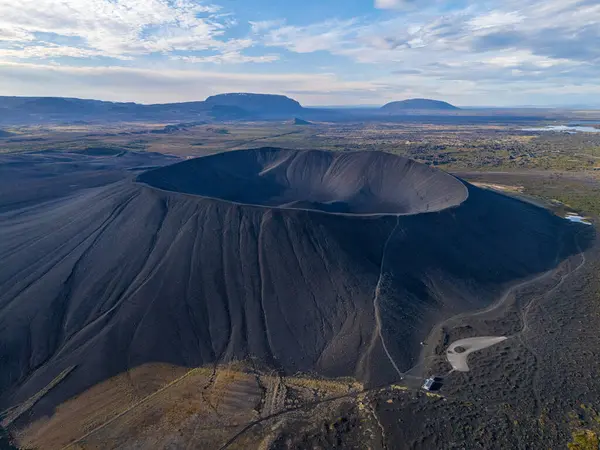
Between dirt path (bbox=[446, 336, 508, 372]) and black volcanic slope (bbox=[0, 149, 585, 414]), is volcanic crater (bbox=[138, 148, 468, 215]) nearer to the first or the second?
black volcanic slope (bbox=[0, 149, 585, 414])

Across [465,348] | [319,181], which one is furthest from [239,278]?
[319,181]

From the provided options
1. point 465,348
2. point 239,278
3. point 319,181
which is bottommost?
point 465,348

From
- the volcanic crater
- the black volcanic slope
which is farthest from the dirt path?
the volcanic crater

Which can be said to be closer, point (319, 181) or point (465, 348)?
point (465, 348)

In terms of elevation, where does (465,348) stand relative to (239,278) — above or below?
below

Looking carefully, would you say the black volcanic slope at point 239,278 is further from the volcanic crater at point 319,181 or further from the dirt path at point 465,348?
the dirt path at point 465,348

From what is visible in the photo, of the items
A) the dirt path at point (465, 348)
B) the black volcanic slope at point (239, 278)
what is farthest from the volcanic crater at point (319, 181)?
the dirt path at point (465, 348)

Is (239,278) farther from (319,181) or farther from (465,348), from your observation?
(319,181)

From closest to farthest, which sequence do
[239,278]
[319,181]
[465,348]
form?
[465,348]
[239,278]
[319,181]
